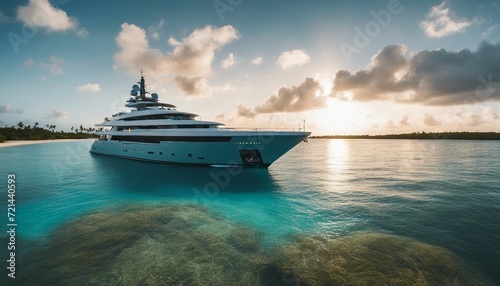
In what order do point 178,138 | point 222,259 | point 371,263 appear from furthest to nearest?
point 178,138 < point 222,259 < point 371,263

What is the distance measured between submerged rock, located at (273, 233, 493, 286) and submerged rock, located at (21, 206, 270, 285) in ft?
4.58

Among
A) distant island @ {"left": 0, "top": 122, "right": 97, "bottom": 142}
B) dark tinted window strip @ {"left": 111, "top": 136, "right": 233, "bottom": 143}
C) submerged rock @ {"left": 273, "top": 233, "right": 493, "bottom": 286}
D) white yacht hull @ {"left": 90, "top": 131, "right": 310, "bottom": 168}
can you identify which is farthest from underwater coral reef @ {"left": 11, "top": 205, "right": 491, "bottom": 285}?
distant island @ {"left": 0, "top": 122, "right": 97, "bottom": 142}

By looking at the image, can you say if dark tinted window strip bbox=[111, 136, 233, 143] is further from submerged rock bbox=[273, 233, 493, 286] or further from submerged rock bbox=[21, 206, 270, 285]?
submerged rock bbox=[273, 233, 493, 286]

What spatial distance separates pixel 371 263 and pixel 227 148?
1694 centimetres

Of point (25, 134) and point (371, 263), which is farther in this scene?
point (25, 134)

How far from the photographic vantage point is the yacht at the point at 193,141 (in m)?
21.6

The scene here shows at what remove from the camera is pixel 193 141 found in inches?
917

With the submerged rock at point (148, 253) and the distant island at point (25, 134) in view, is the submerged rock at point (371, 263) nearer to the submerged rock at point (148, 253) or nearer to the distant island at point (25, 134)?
the submerged rock at point (148, 253)

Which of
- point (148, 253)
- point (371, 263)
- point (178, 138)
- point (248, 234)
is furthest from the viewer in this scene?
point (178, 138)

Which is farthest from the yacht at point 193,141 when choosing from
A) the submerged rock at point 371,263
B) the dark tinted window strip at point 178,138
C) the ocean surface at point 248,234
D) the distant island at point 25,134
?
the distant island at point 25,134

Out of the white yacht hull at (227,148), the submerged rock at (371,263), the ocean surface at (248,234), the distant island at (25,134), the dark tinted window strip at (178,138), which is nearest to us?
the submerged rock at (371,263)

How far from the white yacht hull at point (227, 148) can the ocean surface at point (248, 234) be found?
17.1 ft

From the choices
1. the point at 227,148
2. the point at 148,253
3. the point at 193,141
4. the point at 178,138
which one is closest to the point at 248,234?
the point at 148,253

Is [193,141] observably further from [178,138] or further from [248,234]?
[248,234]
